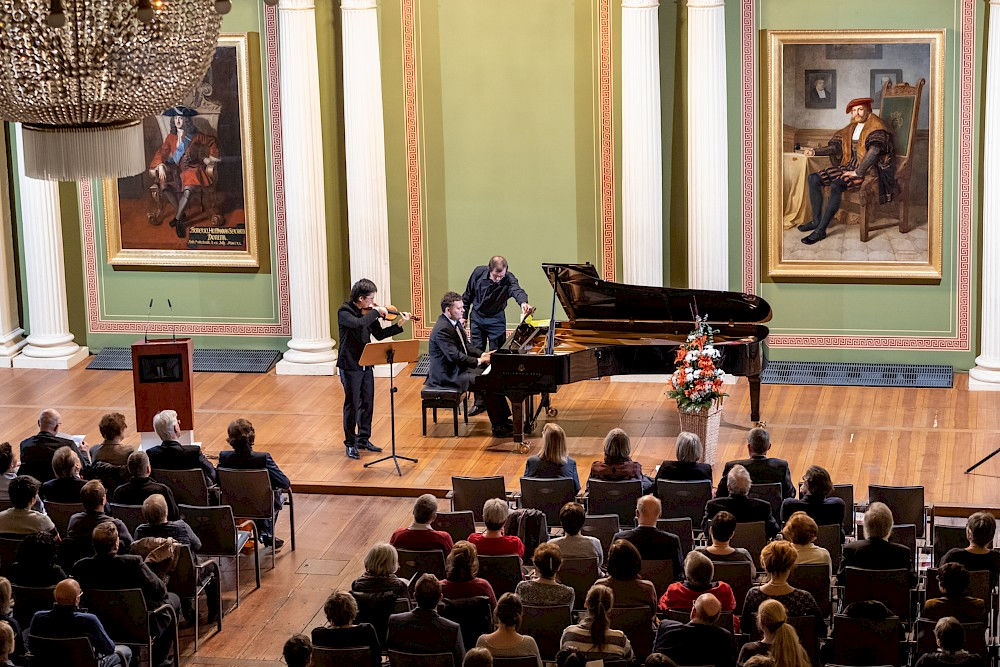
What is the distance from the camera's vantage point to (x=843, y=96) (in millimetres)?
13766

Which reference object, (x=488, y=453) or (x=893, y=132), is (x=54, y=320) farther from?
(x=893, y=132)

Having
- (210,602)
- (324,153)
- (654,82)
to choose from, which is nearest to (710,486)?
(210,602)

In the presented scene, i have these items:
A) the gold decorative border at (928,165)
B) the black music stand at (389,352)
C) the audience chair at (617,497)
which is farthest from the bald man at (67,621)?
the gold decorative border at (928,165)

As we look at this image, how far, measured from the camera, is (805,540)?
7.61 meters

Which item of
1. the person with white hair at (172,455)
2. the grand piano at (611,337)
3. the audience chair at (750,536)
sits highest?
the grand piano at (611,337)

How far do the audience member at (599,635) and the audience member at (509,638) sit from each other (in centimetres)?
15

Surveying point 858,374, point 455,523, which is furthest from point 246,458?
point 858,374

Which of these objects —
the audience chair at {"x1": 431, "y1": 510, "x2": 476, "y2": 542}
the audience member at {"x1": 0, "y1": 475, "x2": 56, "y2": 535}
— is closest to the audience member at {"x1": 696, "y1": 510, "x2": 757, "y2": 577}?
the audience chair at {"x1": 431, "y1": 510, "x2": 476, "y2": 542}

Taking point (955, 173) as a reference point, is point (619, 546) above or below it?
below

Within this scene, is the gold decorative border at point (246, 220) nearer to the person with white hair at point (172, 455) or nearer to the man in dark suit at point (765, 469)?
the person with white hair at point (172, 455)

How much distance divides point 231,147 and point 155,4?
10.2 meters

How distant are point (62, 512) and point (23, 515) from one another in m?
0.57

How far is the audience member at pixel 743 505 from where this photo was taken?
843 cm

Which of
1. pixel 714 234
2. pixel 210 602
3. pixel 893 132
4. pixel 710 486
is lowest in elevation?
pixel 210 602
